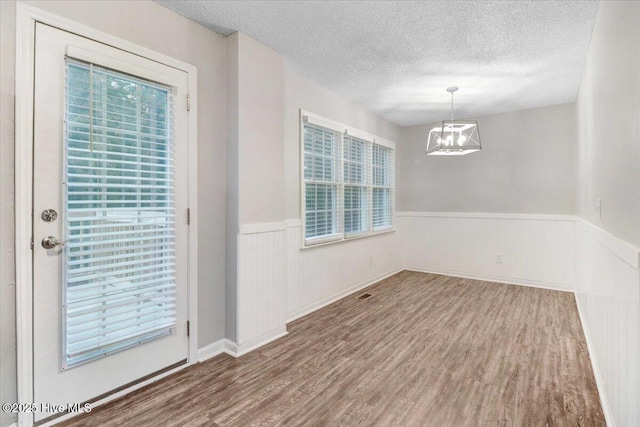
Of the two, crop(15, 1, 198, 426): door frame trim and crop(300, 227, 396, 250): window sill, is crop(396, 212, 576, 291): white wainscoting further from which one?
crop(15, 1, 198, 426): door frame trim

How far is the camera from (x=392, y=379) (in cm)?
218

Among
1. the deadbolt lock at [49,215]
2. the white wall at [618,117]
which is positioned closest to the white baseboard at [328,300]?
the deadbolt lock at [49,215]

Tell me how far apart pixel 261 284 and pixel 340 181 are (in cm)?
180

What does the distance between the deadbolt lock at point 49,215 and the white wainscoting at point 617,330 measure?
2.69 meters

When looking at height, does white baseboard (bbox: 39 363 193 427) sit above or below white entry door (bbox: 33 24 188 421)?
below

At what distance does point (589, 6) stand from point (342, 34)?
1.69 metres

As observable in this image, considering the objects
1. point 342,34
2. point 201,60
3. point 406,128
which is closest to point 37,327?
point 201,60

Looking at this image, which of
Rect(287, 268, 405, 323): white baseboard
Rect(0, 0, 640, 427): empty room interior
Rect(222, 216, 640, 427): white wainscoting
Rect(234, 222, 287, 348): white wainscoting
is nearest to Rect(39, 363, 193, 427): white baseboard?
Rect(0, 0, 640, 427): empty room interior

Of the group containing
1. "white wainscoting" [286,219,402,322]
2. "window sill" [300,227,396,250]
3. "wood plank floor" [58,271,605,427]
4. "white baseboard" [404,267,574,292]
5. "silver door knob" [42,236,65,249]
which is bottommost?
"wood plank floor" [58,271,605,427]

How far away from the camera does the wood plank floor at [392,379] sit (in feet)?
5.89

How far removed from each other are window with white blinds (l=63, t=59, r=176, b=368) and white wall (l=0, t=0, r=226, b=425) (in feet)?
0.75

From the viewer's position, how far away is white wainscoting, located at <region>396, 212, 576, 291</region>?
435 centimetres

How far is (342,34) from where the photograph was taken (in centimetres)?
254

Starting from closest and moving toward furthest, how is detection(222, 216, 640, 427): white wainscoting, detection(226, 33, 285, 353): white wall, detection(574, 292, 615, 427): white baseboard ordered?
detection(222, 216, 640, 427): white wainscoting
detection(574, 292, 615, 427): white baseboard
detection(226, 33, 285, 353): white wall
